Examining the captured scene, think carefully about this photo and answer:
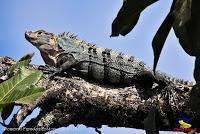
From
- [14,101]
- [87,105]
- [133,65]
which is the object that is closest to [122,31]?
[14,101]

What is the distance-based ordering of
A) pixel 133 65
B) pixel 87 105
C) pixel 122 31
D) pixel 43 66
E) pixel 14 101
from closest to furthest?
1. pixel 14 101
2. pixel 122 31
3. pixel 87 105
4. pixel 43 66
5. pixel 133 65

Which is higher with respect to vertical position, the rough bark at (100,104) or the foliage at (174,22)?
the rough bark at (100,104)

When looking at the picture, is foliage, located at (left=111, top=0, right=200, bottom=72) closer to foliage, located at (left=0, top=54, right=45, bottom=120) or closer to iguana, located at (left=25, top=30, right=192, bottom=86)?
foliage, located at (left=0, top=54, right=45, bottom=120)

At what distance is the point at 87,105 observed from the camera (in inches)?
272

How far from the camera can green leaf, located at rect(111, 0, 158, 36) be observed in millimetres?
2244

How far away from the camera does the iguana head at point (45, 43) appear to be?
826cm

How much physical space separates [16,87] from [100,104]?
15.7ft

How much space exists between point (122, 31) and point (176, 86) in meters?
4.95

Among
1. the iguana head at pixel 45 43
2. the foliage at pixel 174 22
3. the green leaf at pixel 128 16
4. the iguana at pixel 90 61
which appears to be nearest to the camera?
the foliage at pixel 174 22

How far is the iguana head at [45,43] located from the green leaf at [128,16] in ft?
19.2

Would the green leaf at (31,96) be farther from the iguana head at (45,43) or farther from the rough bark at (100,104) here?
the iguana head at (45,43)

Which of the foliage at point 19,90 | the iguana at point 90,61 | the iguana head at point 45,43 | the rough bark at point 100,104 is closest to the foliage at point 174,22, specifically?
the foliage at point 19,90

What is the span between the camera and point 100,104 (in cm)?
694

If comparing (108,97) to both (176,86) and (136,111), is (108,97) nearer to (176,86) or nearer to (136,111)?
(136,111)
